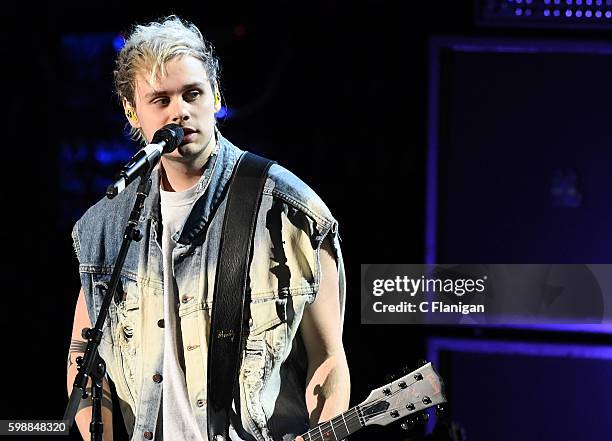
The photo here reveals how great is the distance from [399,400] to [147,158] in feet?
3.34

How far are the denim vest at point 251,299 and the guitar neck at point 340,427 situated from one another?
0.41 ft

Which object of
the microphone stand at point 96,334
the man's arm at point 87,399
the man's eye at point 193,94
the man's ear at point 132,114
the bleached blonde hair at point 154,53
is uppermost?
the bleached blonde hair at point 154,53

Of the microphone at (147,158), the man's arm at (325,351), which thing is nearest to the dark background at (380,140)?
the man's arm at (325,351)

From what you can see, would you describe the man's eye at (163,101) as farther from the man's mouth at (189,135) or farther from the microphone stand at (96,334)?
the microphone stand at (96,334)

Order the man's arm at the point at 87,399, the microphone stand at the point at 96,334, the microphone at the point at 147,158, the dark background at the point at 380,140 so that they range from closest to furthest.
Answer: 1. the microphone at the point at 147,158
2. the microphone stand at the point at 96,334
3. the man's arm at the point at 87,399
4. the dark background at the point at 380,140

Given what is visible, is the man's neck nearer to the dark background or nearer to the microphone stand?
the microphone stand

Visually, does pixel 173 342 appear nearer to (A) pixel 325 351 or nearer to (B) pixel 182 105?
(A) pixel 325 351

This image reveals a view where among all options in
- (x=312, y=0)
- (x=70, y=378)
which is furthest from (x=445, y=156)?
(x=70, y=378)

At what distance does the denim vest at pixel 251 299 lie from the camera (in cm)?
322

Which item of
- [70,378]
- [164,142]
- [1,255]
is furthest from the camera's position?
[1,255]

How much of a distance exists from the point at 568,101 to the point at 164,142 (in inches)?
76.5

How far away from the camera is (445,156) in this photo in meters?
4.23

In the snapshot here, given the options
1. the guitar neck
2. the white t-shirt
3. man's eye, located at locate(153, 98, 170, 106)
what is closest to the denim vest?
the white t-shirt

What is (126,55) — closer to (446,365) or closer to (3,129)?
(3,129)
